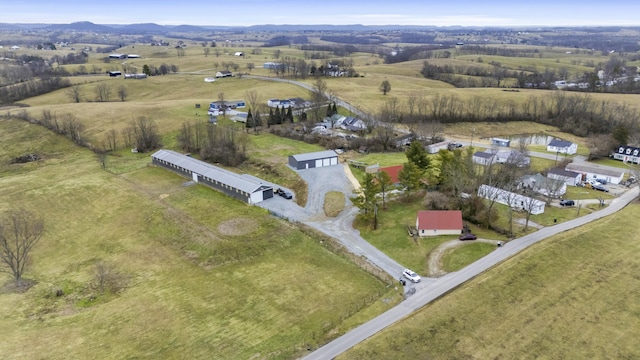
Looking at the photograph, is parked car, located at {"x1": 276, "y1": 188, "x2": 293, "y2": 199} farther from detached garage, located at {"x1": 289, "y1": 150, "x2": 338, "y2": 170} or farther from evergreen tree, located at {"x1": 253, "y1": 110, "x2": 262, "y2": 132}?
evergreen tree, located at {"x1": 253, "y1": 110, "x2": 262, "y2": 132}

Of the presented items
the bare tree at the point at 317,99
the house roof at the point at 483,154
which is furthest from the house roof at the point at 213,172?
the house roof at the point at 483,154

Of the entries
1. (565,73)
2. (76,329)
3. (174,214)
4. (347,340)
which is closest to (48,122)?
(174,214)

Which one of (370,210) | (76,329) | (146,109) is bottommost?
A: (76,329)

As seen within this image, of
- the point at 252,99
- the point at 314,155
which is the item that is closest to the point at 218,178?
the point at 314,155

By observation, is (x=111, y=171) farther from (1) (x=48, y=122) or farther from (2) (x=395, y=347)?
(2) (x=395, y=347)

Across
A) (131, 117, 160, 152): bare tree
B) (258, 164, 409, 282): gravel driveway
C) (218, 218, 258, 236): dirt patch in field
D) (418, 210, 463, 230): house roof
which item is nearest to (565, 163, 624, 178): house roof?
(418, 210, 463, 230): house roof
